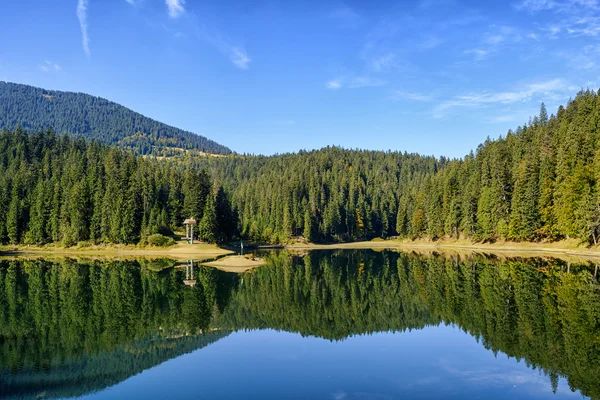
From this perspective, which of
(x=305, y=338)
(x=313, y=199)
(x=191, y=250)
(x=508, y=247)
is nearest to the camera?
(x=305, y=338)

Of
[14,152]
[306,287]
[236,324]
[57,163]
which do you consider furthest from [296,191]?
[236,324]

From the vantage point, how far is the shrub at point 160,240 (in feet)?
313

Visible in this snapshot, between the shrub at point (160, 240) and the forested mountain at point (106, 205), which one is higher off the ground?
the forested mountain at point (106, 205)

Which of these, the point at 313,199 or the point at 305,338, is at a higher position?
the point at 313,199

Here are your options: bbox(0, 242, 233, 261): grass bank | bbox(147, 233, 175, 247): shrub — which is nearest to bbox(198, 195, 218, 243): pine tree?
bbox(0, 242, 233, 261): grass bank

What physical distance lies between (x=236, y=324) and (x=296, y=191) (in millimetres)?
121815

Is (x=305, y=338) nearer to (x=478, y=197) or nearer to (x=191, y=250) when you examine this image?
(x=191, y=250)

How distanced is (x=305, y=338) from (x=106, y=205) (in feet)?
280

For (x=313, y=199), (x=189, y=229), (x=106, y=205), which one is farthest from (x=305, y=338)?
(x=313, y=199)

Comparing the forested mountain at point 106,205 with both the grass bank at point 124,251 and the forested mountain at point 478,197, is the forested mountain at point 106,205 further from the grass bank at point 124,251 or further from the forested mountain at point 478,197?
the forested mountain at point 478,197

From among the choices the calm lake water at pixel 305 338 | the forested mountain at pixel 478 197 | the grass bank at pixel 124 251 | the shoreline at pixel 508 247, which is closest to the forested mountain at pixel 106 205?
the grass bank at pixel 124 251

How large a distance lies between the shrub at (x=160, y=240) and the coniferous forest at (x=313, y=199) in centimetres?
229

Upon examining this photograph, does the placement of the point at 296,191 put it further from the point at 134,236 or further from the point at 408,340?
the point at 408,340

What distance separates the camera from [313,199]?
156 meters
